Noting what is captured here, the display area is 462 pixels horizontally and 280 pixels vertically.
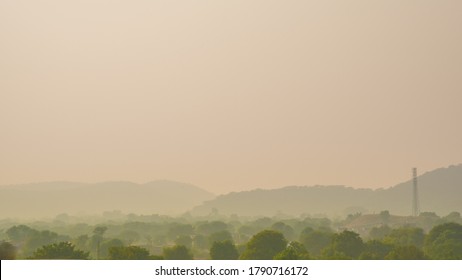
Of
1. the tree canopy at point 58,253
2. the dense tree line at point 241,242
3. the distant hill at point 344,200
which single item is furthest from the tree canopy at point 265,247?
the distant hill at point 344,200

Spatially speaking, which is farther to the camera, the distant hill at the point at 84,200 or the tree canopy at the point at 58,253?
the distant hill at the point at 84,200

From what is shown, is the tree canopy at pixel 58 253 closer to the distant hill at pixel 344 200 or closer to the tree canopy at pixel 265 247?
the tree canopy at pixel 265 247

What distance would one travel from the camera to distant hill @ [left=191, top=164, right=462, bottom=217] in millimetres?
122062

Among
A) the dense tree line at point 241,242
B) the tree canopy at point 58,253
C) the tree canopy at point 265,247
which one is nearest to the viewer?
the tree canopy at point 58,253

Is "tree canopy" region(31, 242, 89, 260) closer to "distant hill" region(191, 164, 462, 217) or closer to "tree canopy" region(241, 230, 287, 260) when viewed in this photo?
"tree canopy" region(241, 230, 287, 260)

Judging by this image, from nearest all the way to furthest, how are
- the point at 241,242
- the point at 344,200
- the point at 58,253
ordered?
the point at 58,253, the point at 241,242, the point at 344,200

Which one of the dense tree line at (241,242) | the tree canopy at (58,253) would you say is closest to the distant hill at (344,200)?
the dense tree line at (241,242)

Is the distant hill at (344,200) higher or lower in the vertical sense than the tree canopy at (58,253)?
higher

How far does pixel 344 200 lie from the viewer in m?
136

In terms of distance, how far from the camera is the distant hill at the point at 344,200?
400 ft

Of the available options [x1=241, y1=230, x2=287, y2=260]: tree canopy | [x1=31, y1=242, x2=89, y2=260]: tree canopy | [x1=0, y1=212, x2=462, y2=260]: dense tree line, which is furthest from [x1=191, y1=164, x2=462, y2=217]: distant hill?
[x1=31, y1=242, x2=89, y2=260]: tree canopy

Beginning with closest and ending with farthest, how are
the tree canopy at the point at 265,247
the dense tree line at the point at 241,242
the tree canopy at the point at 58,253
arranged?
the tree canopy at the point at 58,253
the tree canopy at the point at 265,247
the dense tree line at the point at 241,242

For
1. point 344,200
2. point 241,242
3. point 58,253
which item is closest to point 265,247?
point 58,253

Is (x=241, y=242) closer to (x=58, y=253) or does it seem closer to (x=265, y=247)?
(x=265, y=247)
